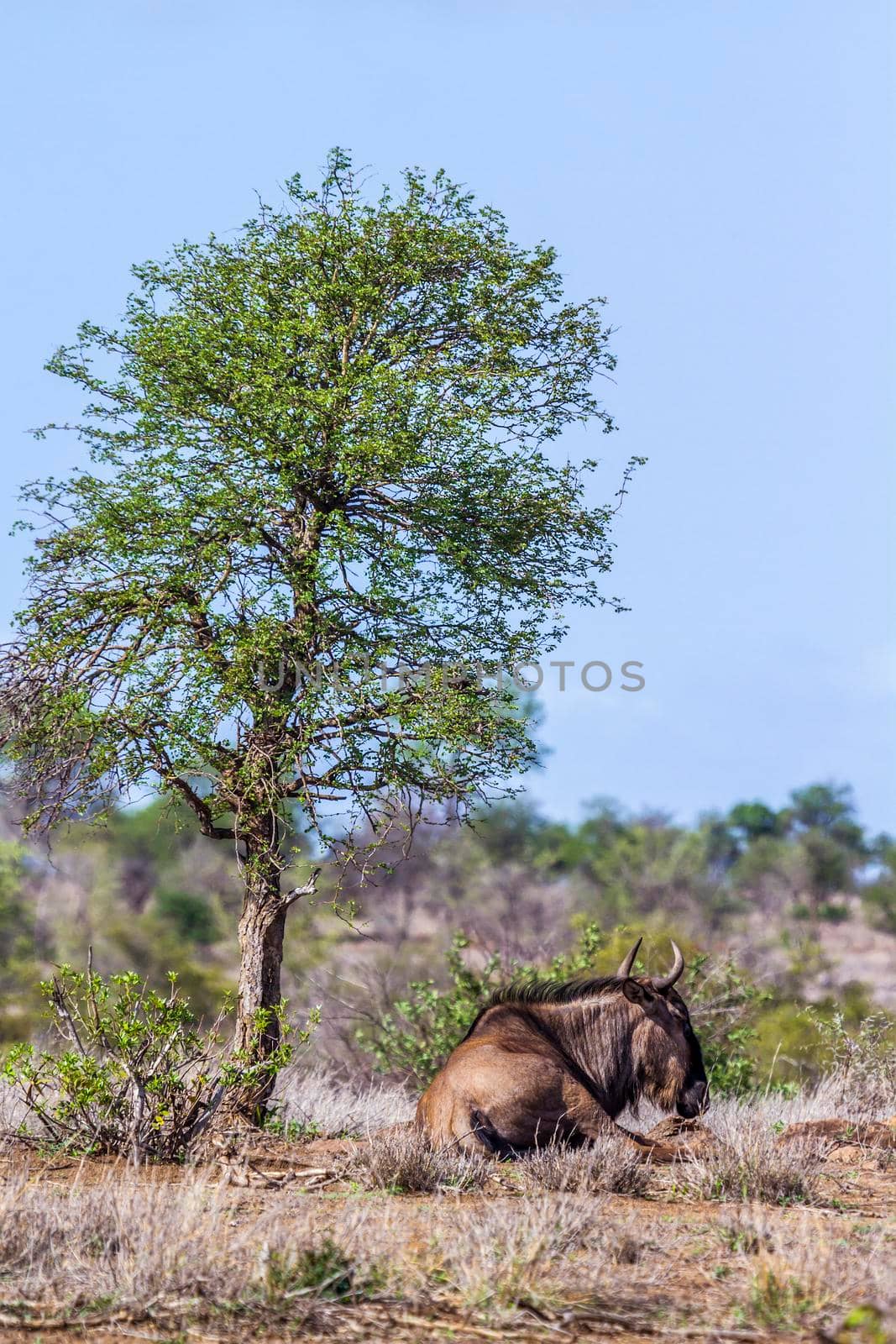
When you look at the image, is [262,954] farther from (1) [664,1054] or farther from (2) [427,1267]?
(2) [427,1267]

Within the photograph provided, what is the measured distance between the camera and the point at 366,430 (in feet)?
37.1

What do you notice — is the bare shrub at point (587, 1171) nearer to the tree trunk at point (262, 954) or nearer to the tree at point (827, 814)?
the tree trunk at point (262, 954)

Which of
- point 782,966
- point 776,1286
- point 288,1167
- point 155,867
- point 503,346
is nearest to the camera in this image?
point 776,1286

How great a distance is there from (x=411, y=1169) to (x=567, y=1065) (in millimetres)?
2189

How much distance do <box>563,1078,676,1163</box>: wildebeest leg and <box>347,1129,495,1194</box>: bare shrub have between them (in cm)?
109

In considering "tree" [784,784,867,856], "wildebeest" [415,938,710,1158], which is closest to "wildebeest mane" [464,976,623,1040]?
"wildebeest" [415,938,710,1158]

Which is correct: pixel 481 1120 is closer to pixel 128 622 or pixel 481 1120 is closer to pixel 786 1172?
pixel 786 1172

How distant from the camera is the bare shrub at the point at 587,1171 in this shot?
8336 mm

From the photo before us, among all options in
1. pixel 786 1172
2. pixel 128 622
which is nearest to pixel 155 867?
pixel 128 622

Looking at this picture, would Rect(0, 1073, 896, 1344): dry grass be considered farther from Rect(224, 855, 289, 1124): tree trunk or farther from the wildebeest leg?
Rect(224, 855, 289, 1124): tree trunk

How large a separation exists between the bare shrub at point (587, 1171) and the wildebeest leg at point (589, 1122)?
0.73 m

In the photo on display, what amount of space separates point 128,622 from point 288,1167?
4.97 metres

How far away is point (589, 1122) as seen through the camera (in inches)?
389

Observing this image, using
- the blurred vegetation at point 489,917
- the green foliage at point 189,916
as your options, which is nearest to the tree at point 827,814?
the blurred vegetation at point 489,917
